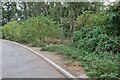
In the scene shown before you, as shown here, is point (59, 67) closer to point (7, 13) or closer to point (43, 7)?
point (43, 7)

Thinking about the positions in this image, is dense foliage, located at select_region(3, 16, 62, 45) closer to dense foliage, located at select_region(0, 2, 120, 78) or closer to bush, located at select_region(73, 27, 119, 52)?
dense foliage, located at select_region(0, 2, 120, 78)

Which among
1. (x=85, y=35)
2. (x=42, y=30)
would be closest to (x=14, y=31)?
(x=42, y=30)

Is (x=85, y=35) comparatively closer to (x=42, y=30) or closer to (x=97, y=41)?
(x=97, y=41)

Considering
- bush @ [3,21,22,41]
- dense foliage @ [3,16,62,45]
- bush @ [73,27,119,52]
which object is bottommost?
bush @ [3,21,22,41]

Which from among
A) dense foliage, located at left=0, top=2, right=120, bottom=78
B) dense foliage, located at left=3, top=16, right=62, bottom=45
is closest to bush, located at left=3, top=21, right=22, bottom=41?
dense foliage, located at left=0, top=2, right=120, bottom=78

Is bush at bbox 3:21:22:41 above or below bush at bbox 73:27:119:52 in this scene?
below

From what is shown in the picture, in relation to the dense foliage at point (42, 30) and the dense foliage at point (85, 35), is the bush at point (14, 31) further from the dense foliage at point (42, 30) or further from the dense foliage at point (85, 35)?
the dense foliage at point (42, 30)


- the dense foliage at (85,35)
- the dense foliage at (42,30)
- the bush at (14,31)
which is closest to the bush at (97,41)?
the dense foliage at (85,35)

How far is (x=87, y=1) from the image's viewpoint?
2284 cm

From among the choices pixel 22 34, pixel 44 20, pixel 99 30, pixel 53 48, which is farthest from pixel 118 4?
pixel 22 34

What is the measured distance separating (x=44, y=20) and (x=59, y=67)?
1107 cm

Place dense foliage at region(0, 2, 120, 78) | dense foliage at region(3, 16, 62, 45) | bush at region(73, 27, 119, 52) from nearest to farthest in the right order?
dense foliage at region(0, 2, 120, 78)
bush at region(73, 27, 119, 52)
dense foliage at region(3, 16, 62, 45)

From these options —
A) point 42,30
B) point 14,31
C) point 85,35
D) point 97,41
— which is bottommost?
point 14,31

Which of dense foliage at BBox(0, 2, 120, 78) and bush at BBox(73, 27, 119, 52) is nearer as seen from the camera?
dense foliage at BBox(0, 2, 120, 78)
